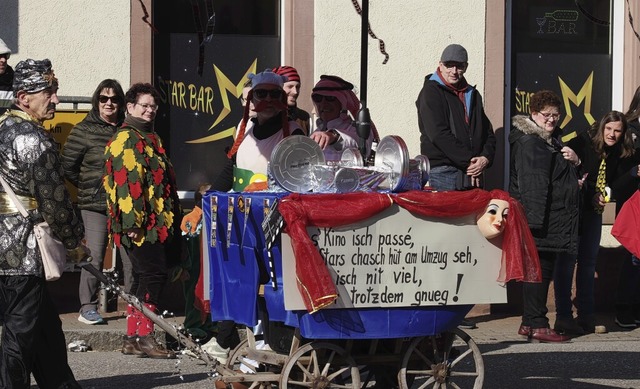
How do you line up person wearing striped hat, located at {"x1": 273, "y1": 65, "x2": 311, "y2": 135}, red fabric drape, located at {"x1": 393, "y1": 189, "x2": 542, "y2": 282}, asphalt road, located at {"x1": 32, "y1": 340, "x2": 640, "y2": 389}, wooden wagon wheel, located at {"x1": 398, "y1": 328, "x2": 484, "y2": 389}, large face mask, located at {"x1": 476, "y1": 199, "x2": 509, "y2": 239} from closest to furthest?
red fabric drape, located at {"x1": 393, "y1": 189, "x2": 542, "y2": 282}
large face mask, located at {"x1": 476, "y1": 199, "x2": 509, "y2": 239}
wooden wagon wheel, located at {"x1": 398, "y1": 328, "x2": 484, "y2": 389}
asphalt road, located at {"x1": 32, "y1": 340, "x2": 640, "y2": 389}
person wearing striped hat, located at {"x1": 273, "y1": 65, "x2": 311, "y2": 135}

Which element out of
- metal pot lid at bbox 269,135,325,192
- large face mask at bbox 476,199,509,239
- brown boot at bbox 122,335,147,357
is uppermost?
metal pot lid at bbox 269,135,325,192

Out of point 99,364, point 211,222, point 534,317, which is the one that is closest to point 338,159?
point 211,222

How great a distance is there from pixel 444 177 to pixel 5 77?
3578 millimetres

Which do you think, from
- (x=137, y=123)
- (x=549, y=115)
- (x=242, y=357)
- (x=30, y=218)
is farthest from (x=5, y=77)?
(x=549, y=115)

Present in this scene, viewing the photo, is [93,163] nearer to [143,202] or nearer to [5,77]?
[5,77]

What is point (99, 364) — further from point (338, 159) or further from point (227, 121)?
point (227, 121)

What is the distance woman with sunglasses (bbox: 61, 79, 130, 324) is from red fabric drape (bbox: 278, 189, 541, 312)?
4.36 metres

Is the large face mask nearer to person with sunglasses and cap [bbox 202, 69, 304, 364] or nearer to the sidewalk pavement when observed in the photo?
person with sunglasses and cap [bbox 202, 69, 304, 364]

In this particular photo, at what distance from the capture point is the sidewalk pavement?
32.8 feet

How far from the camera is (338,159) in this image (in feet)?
24.8

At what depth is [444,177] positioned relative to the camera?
412 inches

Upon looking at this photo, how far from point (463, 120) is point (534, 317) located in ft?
5.48

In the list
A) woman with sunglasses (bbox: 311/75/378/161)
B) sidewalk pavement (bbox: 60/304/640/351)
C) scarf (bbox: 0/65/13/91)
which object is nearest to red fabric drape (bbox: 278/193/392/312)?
woman with sunglasses (bbox: 311/75/378/161)

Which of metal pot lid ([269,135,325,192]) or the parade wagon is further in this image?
metal pot lid ([269,135,325,192])
